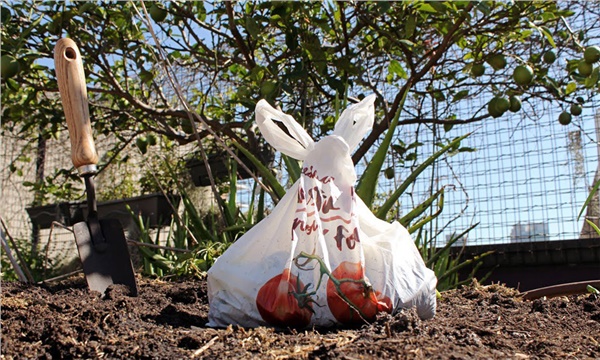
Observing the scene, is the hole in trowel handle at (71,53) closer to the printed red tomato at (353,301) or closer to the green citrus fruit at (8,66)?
the green citrus fruit at (8,66)

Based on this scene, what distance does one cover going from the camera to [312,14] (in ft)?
8.99

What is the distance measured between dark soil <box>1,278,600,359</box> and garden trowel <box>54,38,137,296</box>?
0.72 ft

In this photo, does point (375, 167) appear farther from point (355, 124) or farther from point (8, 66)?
point (8, 66)

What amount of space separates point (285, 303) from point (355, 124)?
491mm

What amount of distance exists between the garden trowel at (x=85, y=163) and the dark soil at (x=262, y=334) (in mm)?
220

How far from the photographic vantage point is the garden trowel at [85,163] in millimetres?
1679

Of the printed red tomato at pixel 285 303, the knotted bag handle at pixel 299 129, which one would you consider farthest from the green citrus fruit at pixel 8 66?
the printed red tomato at pixel 285 303

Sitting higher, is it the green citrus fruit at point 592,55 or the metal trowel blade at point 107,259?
the green citrus fruit at point 592,55

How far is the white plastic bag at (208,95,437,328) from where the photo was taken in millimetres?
1272

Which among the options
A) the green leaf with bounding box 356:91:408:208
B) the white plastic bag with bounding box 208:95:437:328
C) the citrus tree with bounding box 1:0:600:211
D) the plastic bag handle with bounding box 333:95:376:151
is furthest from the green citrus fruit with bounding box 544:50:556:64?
the white plastic bag with bounding box 208:95:437:328

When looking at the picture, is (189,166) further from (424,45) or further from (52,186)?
(424,45)

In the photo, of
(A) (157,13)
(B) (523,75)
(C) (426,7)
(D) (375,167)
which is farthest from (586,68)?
(A) (157,13)

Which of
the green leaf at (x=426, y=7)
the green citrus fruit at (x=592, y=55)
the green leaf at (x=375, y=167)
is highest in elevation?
the green leaf at (x=426, y=7)

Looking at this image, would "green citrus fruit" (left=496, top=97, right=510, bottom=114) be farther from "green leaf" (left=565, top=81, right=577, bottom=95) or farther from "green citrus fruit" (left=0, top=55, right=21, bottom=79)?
"green citrus fruit" (left=0, top=55, right=21, bottom=79)
